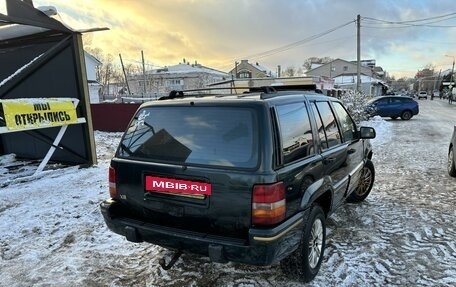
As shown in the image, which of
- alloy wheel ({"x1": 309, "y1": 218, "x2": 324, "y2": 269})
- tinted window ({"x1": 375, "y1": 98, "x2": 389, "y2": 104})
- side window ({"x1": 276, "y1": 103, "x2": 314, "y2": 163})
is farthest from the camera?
tinted window ({"x1": 375, "y1": 98, "x2": 389, "y2": 104})

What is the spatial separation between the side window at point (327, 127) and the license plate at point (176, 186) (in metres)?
1.42

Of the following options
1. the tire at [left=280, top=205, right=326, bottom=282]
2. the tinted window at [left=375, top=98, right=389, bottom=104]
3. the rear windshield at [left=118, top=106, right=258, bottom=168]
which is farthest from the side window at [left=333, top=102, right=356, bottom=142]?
the tinted window at [left=375, top=98, right=389, bottom=104]

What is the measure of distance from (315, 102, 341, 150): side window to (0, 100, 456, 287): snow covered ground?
1202 millimetres

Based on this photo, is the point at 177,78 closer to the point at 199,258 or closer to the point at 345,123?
the point at 345,123

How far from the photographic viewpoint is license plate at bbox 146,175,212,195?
9.27ft

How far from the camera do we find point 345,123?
15.0 ft

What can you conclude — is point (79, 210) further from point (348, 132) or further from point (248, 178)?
point (348, 132)

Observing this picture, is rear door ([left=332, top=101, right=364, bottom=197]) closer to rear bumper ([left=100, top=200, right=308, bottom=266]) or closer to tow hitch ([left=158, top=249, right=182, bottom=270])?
rear bumper ([left=100, top=200, right=308, bottom=266])

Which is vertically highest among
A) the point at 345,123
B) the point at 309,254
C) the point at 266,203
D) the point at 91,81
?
the point at 91,81

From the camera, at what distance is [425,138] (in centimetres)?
1320

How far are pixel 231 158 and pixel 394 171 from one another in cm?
609

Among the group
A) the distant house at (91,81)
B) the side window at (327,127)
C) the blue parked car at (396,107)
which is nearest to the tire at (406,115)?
the blue parked car at (396,107)

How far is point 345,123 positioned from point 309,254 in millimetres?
1976

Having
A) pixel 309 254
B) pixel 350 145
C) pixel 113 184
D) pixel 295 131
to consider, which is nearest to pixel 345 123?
pixel 350 145
